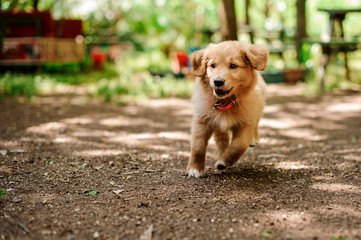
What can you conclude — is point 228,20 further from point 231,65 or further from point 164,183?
point 164,183

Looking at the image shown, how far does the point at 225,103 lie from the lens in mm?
3412

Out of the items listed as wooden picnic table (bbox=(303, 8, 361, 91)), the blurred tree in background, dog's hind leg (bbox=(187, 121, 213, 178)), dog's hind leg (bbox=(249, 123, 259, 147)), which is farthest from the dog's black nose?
the blurred tree in background

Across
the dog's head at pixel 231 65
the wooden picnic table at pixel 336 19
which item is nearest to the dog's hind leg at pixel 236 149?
the dog's head at pixel 231 65

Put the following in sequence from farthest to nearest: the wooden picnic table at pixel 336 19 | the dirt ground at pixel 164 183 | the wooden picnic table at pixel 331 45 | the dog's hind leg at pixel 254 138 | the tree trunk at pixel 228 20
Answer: the wooden picnic table at pixel 336 19, the wooden picnic table at pixel 331 45, the tree trunk at pixel 228 20, the dog's hind leg at pixel 254 138, the dirt ground at pixel 164 183

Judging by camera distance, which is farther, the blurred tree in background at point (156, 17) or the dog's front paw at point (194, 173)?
the blurred tree in background at point (156, 17)

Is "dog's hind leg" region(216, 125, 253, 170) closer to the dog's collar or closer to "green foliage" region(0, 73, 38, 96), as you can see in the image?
the dog's collar

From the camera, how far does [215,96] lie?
3.38 meters

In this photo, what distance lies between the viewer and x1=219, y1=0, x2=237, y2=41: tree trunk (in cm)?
793

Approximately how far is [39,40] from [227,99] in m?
9.81

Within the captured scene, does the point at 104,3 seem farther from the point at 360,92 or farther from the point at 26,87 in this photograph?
the point at 360,92

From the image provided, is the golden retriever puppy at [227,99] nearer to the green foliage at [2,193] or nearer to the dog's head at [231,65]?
the dog's head at [231,65]

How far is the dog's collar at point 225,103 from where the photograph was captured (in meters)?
3.39

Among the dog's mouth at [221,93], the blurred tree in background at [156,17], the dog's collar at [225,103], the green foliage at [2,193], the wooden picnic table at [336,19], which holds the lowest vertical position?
the green foliage at [2,193]

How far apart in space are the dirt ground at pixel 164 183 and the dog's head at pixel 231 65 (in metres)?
0.92
